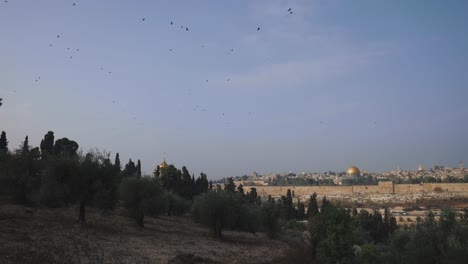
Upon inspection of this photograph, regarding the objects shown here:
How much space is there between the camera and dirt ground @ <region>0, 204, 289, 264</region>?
1975 centimetres

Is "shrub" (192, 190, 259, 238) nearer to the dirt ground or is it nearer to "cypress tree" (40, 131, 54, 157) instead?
the dirt ground

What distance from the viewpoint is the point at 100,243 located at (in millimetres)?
23953

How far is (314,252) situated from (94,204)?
18789 mm

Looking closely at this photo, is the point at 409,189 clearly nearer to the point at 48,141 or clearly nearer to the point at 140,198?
the point at 48,141

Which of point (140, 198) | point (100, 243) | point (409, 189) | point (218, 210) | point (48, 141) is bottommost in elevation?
point (409, 189)

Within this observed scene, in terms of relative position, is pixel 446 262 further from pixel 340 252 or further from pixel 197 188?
pixel 197 188

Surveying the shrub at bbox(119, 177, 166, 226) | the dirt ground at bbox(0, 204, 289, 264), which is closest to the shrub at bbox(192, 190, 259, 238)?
the dirt ground at bbox(0, 204, 289, 264)

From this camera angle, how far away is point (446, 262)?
1762 centimetres

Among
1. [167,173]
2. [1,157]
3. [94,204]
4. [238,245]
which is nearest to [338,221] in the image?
[238,245]

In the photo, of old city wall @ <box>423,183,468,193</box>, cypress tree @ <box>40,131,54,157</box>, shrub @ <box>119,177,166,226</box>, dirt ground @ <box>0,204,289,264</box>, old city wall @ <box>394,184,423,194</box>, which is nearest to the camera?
dirt ground @ <box>0,204,289,264</box>

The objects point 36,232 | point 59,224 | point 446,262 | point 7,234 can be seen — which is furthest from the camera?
point 59,224

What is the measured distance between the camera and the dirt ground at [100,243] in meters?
19.8

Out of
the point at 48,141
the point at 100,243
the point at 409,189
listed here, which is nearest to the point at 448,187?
the point at 409,189

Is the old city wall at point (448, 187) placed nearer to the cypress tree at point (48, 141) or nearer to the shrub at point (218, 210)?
the shrub at point (218, 210)
